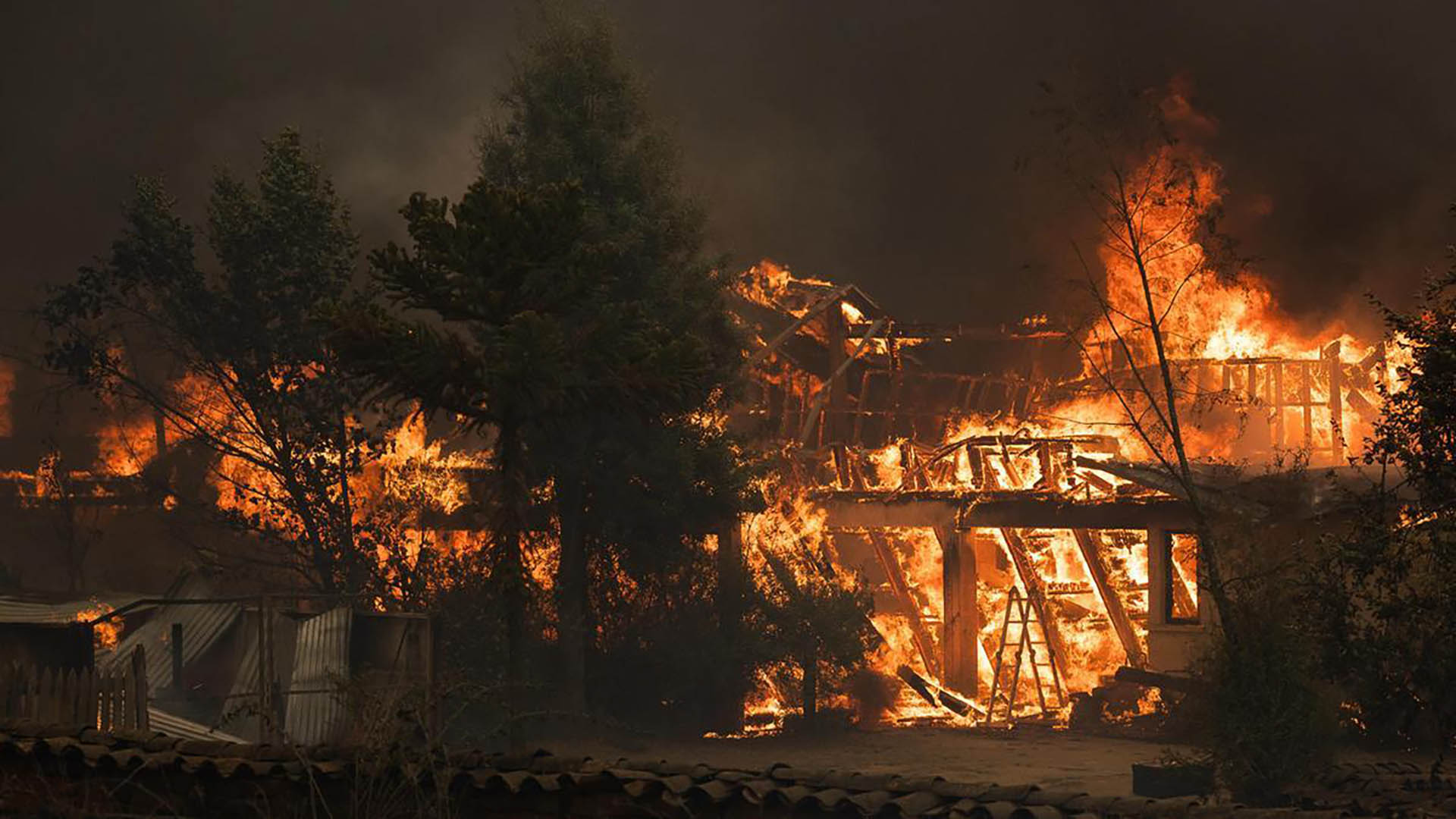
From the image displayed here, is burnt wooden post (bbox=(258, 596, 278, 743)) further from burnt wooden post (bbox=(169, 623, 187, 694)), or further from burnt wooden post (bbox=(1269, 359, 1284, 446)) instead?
burnt wooden post (bbox=(1269, 359, 1284, 446))

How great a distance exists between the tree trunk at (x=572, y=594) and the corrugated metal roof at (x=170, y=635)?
5217mm

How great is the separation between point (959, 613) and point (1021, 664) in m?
1.67

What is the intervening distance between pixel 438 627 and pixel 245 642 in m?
3.50

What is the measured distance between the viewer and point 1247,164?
44156 millimetres

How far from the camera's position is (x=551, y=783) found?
27.3 ft

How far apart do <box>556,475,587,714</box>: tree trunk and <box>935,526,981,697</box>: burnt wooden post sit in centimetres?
708

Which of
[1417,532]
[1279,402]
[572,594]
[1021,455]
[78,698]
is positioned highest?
[1279,402]

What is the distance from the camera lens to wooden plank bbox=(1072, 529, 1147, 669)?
27.6 meters

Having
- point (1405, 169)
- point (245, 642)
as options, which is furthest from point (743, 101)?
point (245, 642)

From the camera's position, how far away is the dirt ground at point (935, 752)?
2033 cm

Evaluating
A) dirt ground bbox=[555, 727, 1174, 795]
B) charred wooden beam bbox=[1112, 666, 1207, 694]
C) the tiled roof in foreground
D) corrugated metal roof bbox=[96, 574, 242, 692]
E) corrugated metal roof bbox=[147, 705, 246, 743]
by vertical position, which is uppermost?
corrugated metal roof bbox=[96, 574, 242, 692]

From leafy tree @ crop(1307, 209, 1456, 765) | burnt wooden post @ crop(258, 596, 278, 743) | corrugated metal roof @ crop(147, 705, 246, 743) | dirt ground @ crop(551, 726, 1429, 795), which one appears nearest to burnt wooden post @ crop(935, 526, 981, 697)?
dirt ground @ crop(551, 726, 1429, 795)

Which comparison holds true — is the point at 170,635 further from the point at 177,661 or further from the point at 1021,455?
the point at 1021,455

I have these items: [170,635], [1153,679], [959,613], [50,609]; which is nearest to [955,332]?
[959,613]
